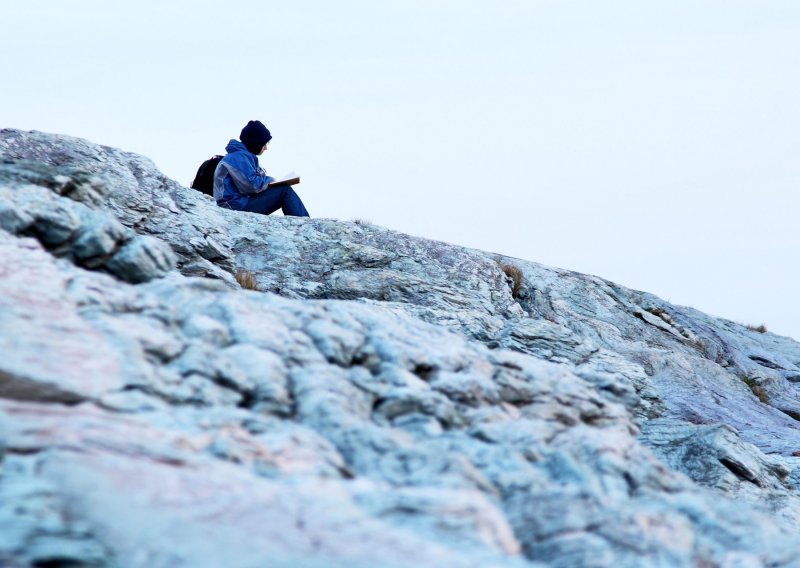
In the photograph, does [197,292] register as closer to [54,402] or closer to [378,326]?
[378,326]

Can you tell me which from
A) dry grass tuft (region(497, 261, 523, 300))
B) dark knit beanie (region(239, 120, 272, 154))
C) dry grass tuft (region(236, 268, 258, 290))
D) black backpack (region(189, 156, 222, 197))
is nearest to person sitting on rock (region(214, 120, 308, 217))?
dark knit beanie (region(239, 120, 272, 154))

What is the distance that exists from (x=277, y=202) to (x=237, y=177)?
1.01 meters

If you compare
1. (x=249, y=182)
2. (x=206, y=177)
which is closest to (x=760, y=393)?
(x=249, y=182)

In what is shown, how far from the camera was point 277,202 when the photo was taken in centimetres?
2181

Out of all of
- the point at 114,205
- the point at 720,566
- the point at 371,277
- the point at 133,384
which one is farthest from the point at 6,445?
the point at 371,277

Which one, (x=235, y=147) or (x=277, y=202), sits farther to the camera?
(x=277, y=202)

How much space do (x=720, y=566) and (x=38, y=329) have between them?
513cm

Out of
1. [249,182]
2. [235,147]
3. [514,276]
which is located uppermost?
[235,147]

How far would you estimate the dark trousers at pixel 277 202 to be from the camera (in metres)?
21.5

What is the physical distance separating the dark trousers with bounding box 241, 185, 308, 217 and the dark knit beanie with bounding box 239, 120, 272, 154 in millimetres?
953

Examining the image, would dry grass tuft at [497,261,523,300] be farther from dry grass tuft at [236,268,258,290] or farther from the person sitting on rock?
dry grass tuft at [236,268,258,290]

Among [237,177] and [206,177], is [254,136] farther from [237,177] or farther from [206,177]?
[206,177]

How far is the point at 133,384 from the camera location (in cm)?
738

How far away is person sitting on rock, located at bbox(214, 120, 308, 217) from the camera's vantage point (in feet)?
70.0
